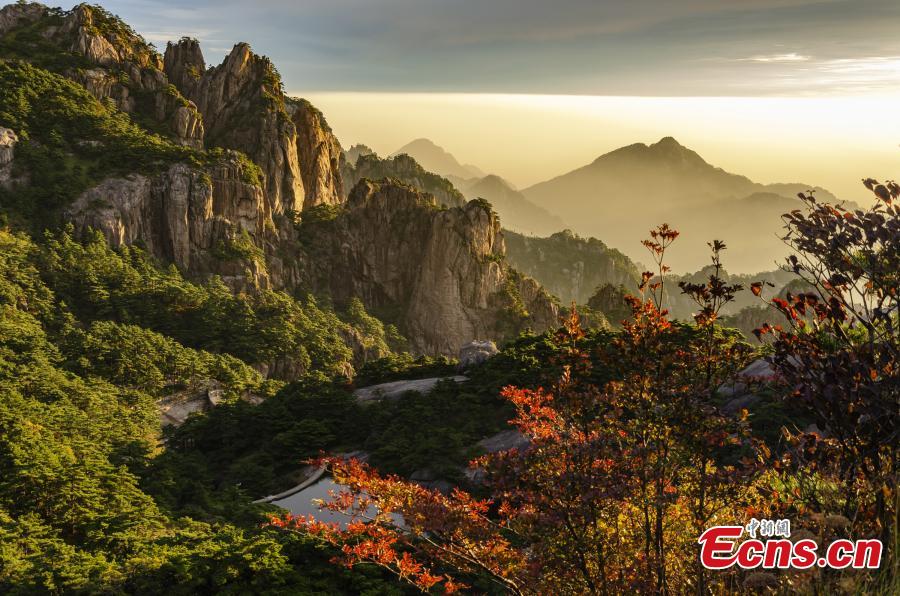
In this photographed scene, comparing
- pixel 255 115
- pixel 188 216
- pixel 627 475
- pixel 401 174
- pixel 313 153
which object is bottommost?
pixel 627 475

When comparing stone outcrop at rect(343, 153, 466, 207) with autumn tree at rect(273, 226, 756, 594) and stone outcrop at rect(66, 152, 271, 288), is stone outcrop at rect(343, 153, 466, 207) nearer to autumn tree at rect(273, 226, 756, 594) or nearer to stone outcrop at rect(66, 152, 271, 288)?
stone outcrop at rect(66, 152, 271, 288)

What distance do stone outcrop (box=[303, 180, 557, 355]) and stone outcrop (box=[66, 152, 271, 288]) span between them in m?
14.5

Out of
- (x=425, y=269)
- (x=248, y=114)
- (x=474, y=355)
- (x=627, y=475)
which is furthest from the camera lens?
(x=425, y=269)

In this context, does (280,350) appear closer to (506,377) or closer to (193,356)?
(193,356)

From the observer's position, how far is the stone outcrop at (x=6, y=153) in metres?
52.2

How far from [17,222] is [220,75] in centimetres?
4324

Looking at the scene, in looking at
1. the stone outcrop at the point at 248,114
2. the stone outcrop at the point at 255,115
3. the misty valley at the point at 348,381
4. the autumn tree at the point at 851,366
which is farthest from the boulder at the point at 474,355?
the stone outcrop at the point at 248,114

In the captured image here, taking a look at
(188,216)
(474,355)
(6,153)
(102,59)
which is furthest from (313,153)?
(474,355)

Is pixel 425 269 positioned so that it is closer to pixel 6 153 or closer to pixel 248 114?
pixel 248 114

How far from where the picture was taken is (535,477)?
6906 mm

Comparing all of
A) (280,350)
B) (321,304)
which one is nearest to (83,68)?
(321,304)

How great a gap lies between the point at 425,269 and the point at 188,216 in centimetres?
3393

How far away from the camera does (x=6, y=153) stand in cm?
5309

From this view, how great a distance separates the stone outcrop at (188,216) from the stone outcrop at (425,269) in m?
14.5
